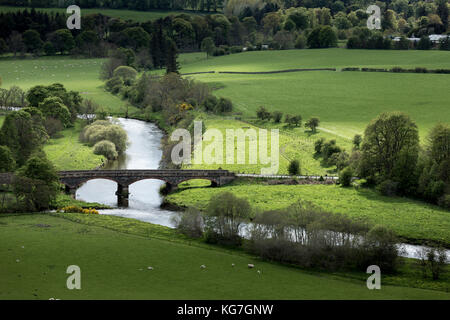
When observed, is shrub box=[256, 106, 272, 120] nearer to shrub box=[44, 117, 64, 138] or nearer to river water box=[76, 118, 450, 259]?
river water box=[76, 118, 450, 259]

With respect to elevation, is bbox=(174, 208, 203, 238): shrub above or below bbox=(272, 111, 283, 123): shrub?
below

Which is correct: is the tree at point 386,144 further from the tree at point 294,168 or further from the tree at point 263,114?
the tree at point 263,114

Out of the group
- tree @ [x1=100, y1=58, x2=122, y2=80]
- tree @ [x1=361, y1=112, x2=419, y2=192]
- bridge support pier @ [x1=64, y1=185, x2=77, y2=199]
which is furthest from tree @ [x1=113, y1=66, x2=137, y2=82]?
tree @ [x1=361, y1=112, x2=419, y2=192]

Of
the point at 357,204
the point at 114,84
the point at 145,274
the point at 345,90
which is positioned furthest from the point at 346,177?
the point at 114,84

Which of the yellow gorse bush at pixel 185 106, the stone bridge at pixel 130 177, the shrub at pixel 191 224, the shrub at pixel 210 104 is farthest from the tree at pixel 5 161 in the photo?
the shrub at pixel 210 104

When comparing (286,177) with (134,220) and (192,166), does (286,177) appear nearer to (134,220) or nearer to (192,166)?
(192,166)

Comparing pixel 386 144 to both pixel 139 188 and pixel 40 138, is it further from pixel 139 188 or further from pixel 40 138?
pixel 40 138
